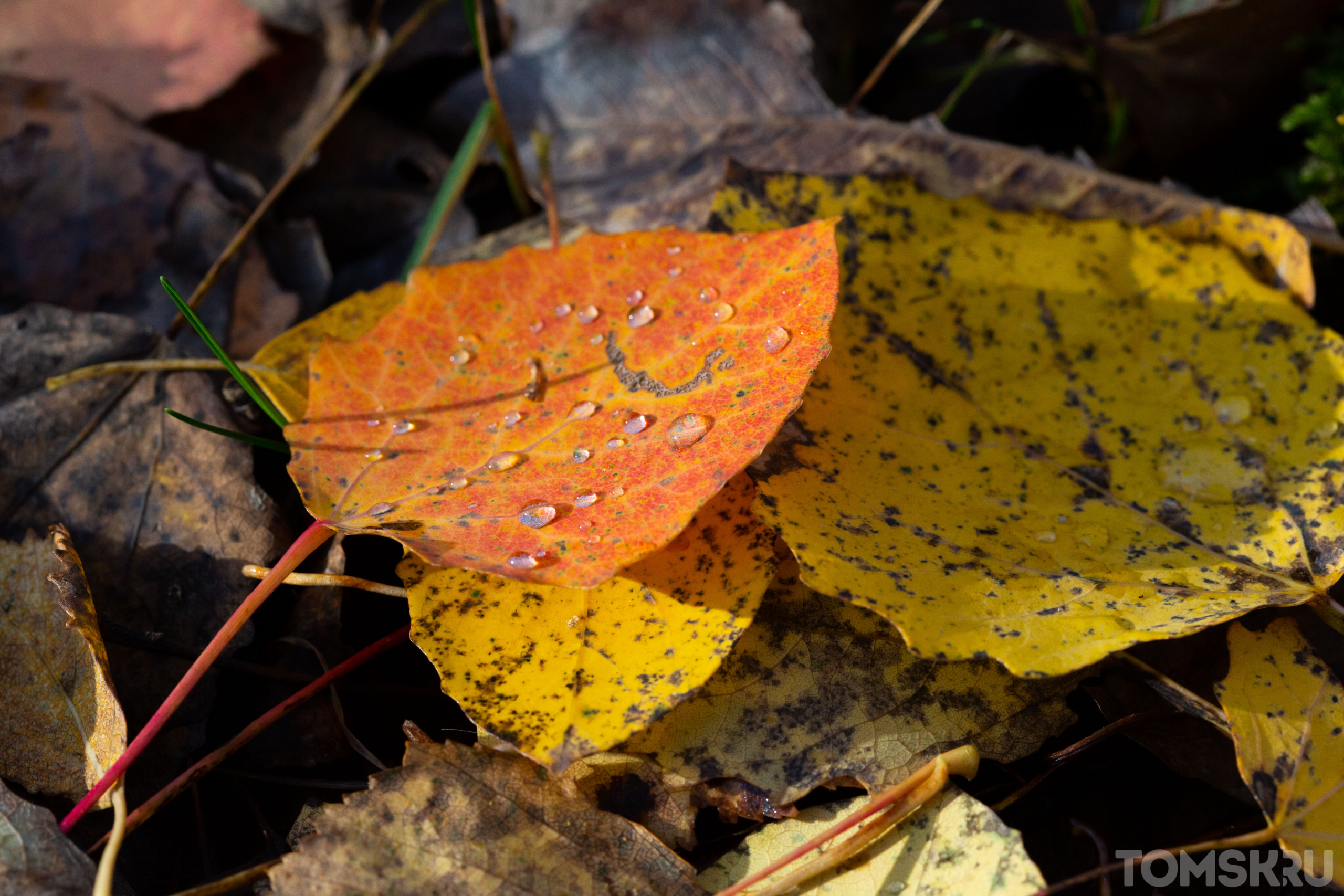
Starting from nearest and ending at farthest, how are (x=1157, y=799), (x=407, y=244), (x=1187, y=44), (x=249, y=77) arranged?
(x=1157, y=799) < (x=1187, y=44) < (x=407, y=244) < (x=249, y=77)

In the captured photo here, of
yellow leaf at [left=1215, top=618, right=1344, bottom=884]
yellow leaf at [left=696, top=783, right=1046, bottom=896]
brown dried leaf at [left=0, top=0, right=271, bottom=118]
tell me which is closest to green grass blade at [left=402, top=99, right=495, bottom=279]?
brown dried leaf at [left=0, top=0, right=271, bottom=118]

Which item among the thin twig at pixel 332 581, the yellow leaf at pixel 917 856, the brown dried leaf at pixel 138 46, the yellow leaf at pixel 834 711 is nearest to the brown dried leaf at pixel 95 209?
the brown dried leaf at pixel 138 46

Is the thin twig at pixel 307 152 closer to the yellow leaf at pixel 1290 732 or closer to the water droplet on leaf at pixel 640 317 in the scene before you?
the water droplet on leaf at pixel 640 317

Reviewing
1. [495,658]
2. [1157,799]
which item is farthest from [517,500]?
[1157,799]

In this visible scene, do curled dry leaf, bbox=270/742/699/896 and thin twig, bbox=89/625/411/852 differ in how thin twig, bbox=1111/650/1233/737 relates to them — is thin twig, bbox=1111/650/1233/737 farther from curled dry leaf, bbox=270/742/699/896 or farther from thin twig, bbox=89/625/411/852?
thin twig, bbox=89/625/411/852

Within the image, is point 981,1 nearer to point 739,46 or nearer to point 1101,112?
point 1101,112
